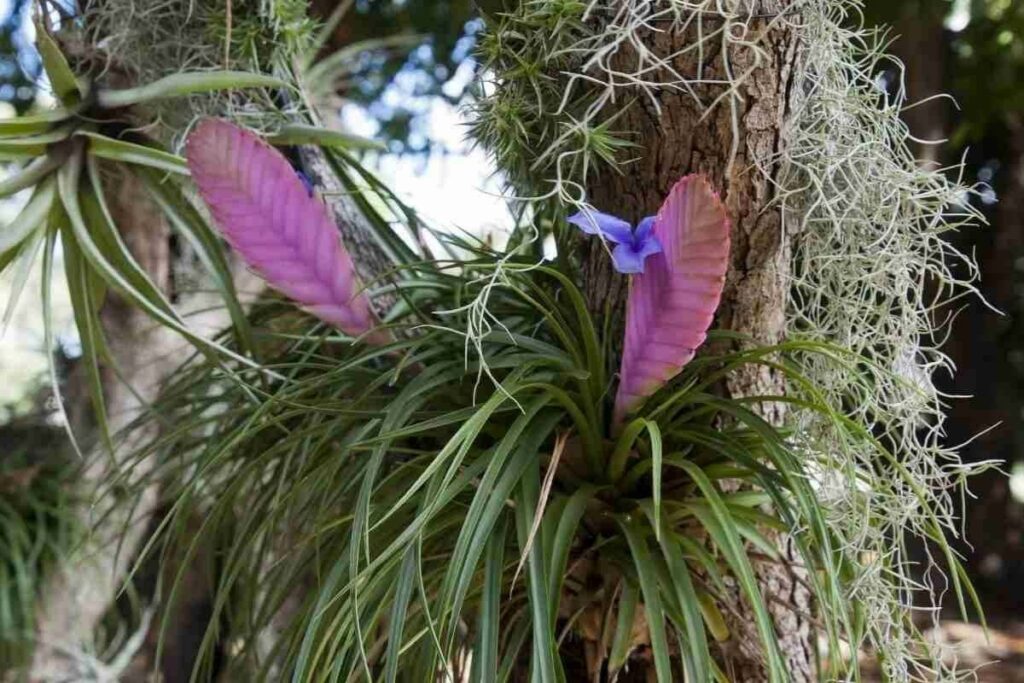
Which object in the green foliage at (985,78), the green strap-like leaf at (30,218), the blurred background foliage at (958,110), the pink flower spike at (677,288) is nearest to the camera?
the pink flower spike at (677,288)

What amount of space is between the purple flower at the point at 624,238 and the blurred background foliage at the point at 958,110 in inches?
21.5

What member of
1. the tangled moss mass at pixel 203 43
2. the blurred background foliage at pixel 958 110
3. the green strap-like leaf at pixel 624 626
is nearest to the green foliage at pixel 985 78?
the blurred background foliage at pixel 958 110

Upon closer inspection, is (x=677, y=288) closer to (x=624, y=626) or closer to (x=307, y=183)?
(x=624, y=626)

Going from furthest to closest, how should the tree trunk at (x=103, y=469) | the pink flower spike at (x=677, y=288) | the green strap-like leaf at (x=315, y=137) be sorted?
the tree trunk at (x=103, y=469) → the green strap-like leaf at (x=315, y=137) → the pink flower spike at (x=677, y=288)

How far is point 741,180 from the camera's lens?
63 centimetres

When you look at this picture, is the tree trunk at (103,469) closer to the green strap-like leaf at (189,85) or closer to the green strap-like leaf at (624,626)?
the green strap-like leaf at (189,85)

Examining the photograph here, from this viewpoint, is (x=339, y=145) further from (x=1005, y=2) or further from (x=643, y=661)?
(x=1005, y=2)

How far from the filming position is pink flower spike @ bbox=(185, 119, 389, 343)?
651 millimetres

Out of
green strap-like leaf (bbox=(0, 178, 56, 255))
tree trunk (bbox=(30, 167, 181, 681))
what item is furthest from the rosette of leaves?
tree trunk (bbox=(30, 167, 181, 681))

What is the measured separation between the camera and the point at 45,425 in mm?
1553

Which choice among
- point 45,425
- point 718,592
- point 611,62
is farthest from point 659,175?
point 45,425

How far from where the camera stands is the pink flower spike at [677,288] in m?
0.55

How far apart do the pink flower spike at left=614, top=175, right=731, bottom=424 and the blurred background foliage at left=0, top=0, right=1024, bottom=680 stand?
0.51m

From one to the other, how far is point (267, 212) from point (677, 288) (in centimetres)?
29
